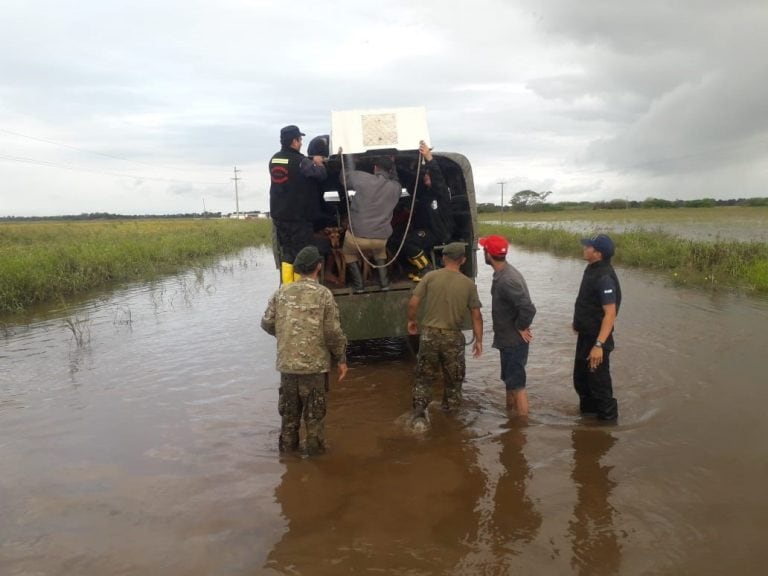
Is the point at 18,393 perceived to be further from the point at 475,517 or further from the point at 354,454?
the point at 475,517

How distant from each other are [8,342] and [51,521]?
6077 millimetres

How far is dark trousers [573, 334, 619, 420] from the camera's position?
461cm

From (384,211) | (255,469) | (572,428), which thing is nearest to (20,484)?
(255,469)

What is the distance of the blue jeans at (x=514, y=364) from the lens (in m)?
4.66

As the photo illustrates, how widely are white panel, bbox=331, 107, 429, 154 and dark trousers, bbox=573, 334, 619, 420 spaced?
106 inches

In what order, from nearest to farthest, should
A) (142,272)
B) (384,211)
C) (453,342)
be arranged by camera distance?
(453,342) → (384,211) → (142,272)

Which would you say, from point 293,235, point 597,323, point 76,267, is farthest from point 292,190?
point 76,267

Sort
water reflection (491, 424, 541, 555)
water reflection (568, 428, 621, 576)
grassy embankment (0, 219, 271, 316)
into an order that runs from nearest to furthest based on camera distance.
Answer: water reflection (568, 428, 621, 576), water reflection (491, 424, 541, 555), grassy embankment (0, 219, 271, 316)

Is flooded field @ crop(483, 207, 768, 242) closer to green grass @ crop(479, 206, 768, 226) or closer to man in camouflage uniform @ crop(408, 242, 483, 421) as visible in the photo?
green grass @ crop(479, 206, 768, 226)

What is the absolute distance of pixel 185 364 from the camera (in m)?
6.98

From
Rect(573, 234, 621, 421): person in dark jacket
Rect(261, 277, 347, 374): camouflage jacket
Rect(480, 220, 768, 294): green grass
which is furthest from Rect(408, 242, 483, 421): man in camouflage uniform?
Rect(480, 220, 768, 294): green grass

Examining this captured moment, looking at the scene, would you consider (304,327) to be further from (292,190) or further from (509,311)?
(292,190)

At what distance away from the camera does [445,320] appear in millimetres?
4602

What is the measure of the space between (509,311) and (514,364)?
1.57 ft
